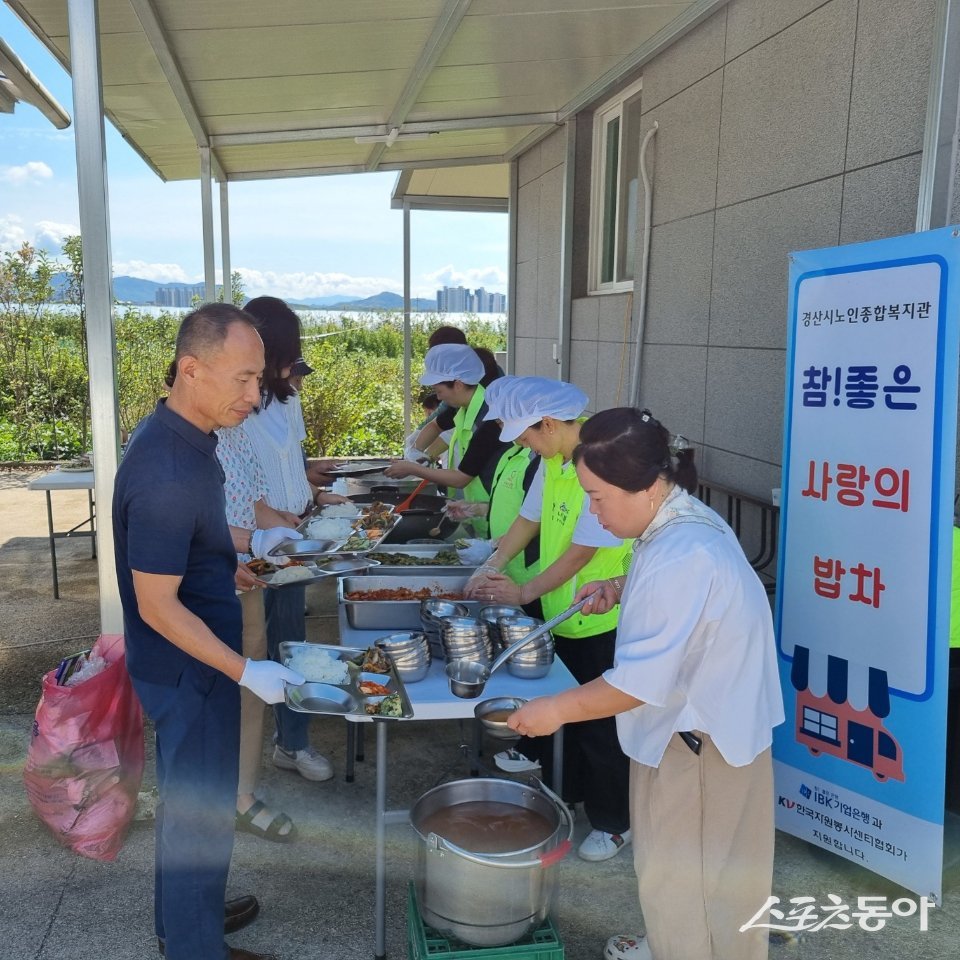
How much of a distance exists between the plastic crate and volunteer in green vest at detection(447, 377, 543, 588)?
1.30m

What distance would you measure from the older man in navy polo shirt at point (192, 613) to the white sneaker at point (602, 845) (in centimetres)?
130

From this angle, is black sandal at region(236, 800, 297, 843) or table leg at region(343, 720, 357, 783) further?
table leg at region(343, 720, 357, 783)

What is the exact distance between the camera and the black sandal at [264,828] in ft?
10.4

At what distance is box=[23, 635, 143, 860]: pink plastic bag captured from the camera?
3.03 meters

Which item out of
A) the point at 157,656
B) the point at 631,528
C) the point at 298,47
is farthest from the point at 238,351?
the point at 298,47

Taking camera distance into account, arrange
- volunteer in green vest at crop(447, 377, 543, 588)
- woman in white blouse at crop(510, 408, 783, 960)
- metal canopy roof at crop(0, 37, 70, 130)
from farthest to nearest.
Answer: metal canopy roof at crop(0, 37, 70, 130)
volunteer in green vest at crop(447, 377, 543, 588)
woman in white blouse at crop(510, 408, 783, 960)

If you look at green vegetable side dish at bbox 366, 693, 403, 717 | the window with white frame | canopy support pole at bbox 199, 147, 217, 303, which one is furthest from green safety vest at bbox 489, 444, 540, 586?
canopy support pole at bbox 199, 147, 217, 303

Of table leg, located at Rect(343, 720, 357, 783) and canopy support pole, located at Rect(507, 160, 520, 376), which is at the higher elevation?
canopy support pole, located at Rect(507, 160, 520, 376)

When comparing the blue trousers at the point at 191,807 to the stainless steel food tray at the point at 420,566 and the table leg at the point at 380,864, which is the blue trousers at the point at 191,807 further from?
the stainless steel food tray at the point at 420,566

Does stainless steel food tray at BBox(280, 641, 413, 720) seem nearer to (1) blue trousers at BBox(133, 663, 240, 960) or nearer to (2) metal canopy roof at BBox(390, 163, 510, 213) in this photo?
(1) blue trousers at BBox(133, 663, 240, 960)

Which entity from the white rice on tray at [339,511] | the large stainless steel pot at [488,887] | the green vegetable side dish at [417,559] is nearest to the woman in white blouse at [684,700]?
the large stainless steel pot at [488,887]

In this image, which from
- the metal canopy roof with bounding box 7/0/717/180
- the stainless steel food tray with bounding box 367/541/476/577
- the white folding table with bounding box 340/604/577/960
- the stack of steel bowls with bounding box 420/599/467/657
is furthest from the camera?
the metal canopy roof with bounding box 7/0/717/180

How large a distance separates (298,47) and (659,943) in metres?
4.24

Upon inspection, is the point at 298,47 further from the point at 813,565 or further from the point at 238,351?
the point at 813,565
